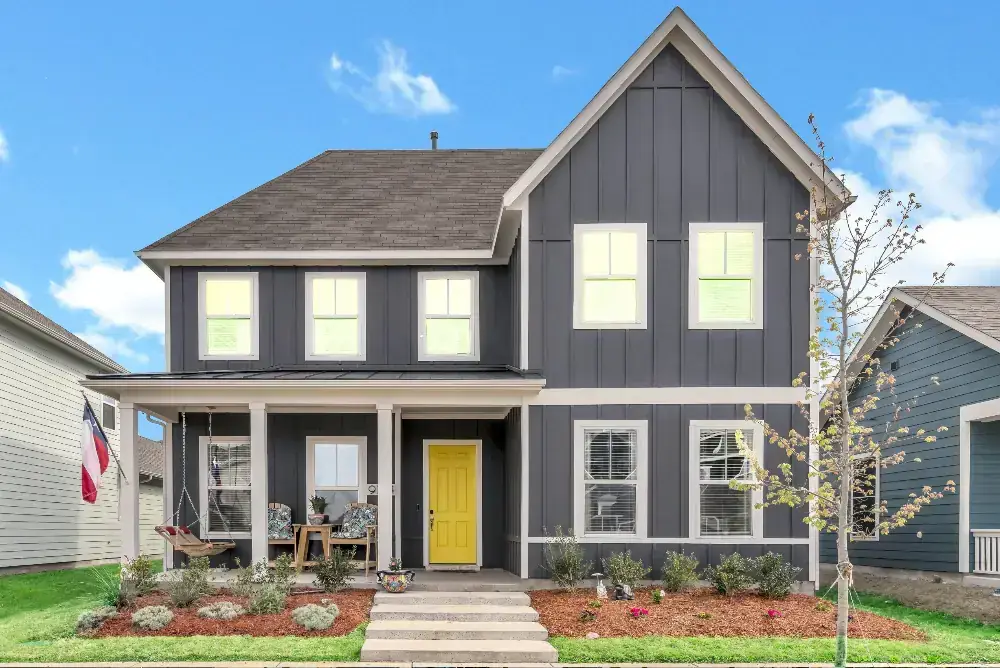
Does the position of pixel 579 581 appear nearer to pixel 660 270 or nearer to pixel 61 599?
pixel 660 270

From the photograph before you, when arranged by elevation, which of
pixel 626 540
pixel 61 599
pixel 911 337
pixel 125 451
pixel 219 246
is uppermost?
pixel 219 246

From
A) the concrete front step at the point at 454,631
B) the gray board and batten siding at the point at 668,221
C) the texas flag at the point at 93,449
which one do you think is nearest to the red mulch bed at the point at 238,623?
the concrete front step at the point at 454,631

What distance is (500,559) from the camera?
1546cm

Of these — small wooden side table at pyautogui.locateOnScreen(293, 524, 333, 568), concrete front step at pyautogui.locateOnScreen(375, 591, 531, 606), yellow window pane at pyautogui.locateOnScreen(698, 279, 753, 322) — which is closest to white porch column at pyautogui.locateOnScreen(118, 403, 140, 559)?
small wooden side table at pyautogui.locateOnScreen(293, 524, 333, 568)

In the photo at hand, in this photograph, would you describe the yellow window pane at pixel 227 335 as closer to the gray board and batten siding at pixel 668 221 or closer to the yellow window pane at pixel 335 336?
the yellow window pane at pixel 335 336

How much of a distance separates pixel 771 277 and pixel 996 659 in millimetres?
5708

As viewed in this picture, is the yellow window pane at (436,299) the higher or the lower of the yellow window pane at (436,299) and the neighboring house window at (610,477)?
the higher

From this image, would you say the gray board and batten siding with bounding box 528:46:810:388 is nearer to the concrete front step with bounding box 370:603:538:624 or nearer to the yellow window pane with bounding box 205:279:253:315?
the concrete front step with bounding box 370:603:538:624

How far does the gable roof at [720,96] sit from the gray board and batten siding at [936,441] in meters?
3.03

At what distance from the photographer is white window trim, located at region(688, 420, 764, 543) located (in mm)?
13219

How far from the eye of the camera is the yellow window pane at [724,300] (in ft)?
44.2

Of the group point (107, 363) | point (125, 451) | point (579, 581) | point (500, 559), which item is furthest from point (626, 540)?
point (107, 363)

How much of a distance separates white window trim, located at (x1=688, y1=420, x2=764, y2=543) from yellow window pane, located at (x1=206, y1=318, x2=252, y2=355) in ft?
25.5

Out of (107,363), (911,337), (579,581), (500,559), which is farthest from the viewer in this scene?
(107,363)
